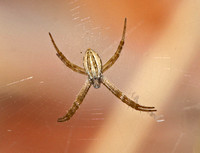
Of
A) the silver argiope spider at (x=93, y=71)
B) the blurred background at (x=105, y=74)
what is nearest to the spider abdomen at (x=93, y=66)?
the silver argiope spider at (x=93, y=71)

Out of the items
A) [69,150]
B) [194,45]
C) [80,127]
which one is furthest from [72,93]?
[194,45]

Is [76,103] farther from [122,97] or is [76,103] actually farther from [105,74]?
[105,74]

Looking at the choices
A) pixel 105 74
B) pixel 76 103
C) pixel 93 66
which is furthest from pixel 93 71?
pixel 105 74

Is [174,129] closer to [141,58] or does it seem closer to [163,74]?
[163,74]

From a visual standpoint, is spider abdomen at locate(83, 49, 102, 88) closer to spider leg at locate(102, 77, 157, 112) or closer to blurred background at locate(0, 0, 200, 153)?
spider leg at locate(102, 77, 157, 112)

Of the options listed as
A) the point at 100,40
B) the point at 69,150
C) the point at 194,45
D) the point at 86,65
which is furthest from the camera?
the point at 194,45

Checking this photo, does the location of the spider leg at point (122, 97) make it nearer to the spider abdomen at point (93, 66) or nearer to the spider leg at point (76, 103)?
the spider abdomen at point (93, 66)
